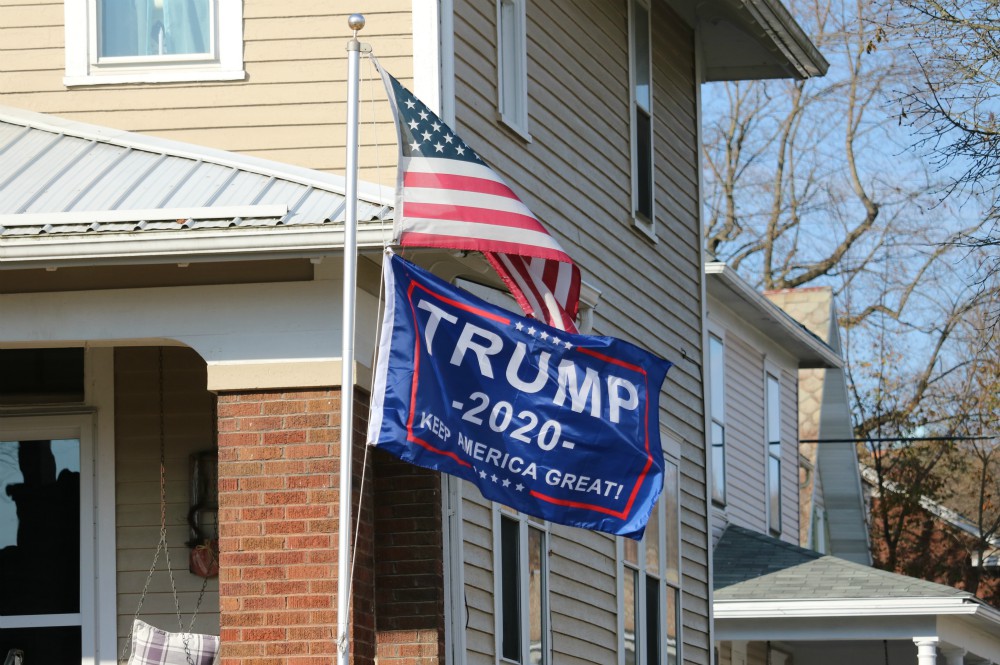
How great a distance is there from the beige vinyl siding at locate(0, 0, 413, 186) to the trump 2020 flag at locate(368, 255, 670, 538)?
8.79 ft

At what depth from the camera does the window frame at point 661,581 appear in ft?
44.7

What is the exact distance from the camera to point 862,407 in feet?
113

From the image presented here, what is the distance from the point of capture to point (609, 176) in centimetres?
1382

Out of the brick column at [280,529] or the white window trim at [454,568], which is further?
the white window trim at [454,568]

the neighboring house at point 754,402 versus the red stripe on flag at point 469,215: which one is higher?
the neighboring house at point 754,402

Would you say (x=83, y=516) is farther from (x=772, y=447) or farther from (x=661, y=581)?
(x=772, y=447)

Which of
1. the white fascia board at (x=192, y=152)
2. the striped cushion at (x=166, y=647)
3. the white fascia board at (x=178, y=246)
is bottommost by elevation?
the striped cushion at (x=166, y=647)

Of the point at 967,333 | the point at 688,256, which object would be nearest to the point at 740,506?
the point at 688,256

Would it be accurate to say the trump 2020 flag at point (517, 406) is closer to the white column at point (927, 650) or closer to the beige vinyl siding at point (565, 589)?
the beige vinyl siding at point (565, 589)

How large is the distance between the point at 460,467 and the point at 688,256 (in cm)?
878

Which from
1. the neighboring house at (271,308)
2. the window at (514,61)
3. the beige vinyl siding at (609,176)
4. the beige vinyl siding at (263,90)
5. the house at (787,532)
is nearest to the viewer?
the neighboring house at (271,308)

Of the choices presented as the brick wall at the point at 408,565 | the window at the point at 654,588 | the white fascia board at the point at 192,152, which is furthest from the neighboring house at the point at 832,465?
the brick wall at the point at 408,565

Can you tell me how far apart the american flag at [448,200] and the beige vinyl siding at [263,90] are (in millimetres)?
2048

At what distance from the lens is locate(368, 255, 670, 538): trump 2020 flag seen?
746 centimetres
